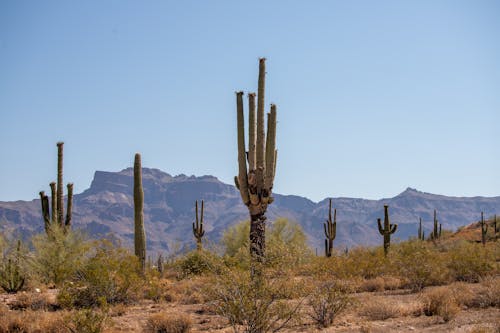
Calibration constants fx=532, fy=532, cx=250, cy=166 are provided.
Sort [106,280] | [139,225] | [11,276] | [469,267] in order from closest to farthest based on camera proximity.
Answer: [106,280] → [11,276] → [469,267] → [139,225]

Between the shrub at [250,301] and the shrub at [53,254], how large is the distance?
844cm

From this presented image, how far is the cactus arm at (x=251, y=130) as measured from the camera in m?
16.0

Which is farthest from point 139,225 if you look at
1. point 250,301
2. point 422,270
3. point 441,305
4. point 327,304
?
point 441,305

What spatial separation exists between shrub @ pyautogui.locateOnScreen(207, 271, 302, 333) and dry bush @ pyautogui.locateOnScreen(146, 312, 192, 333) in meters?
1.39

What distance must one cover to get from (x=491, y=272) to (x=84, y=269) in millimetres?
13036

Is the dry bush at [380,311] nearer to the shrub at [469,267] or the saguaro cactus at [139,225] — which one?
the shrub at [469,267]

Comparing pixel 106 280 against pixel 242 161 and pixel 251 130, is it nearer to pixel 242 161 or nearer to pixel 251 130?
pixel 242 161

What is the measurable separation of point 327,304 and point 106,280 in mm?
5855

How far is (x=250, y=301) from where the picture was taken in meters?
9.63

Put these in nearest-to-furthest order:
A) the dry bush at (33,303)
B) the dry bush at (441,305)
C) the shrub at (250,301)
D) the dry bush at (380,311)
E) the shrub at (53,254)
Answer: the shrub at (250,301) < the dry bush at (441,305) < the dry bush at (380,311) < the dry bush at (33,303) < the shrub at (53,254)

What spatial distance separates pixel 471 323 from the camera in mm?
10570

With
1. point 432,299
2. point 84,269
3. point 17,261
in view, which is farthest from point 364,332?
point 17,261

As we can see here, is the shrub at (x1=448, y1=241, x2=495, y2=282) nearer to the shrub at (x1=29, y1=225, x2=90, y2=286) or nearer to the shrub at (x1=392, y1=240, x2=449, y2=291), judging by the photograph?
the shrub at (x1=392, y1=240, x2=449, y2=291)

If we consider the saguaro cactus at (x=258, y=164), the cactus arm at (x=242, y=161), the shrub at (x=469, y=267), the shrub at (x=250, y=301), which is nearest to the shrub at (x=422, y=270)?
the shrub at (x=469, y=267)
